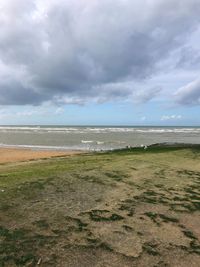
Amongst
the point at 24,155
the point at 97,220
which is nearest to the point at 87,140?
the point at 24,155

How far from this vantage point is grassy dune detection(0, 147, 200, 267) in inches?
226

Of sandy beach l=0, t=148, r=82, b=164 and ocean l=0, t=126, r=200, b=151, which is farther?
ocean l=0, t=126, r=200, b=151

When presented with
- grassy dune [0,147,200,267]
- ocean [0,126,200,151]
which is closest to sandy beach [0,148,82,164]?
ocean [0,126,200,151]

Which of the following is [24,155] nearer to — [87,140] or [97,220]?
[87,140]

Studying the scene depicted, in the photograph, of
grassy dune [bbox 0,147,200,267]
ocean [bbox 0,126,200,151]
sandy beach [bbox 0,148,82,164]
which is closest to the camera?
grassy dune [bbox 0,147,200,267]

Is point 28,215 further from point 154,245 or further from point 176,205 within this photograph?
point 176,205

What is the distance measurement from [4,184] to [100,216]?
3.19 meters

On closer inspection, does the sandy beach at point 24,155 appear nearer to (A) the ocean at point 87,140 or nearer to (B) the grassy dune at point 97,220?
(A) the ocean at point 87,140

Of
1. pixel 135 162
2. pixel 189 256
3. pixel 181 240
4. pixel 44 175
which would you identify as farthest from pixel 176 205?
pixel 135 162

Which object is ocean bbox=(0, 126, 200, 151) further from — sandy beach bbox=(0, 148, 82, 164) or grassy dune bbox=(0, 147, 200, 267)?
Answer: grassy dune bbox=(0, 147, 200, 267)

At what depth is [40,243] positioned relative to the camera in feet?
19.7

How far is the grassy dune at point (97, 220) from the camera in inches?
226

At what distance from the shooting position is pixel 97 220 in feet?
23.9

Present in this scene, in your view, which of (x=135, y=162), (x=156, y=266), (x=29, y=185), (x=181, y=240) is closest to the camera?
(x=156, y=266)
